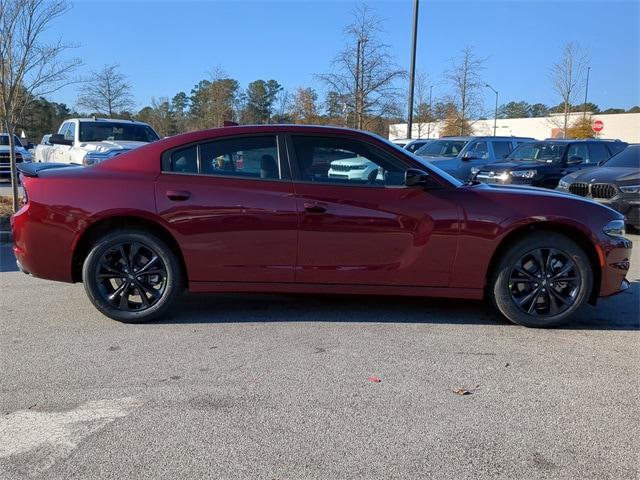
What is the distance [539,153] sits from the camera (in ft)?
46.9

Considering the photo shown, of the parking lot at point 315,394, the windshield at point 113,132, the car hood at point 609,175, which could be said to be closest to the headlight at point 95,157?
the windshield at point 113,132

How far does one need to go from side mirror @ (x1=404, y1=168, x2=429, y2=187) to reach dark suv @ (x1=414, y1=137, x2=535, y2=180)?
10932 mm

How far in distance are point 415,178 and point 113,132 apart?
32.0 ft

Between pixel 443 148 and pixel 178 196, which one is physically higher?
pixel 443 148

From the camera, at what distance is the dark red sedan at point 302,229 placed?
15.0 ft

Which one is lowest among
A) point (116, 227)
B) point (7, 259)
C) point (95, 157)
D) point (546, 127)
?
point (7, 259)

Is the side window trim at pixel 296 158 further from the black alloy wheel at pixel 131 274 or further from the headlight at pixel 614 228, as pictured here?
the headlight at pixel 614 228

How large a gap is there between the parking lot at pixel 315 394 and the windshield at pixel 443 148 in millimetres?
11932

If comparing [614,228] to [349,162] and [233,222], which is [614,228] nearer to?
[349,162]

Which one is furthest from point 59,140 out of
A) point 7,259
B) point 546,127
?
point 546,127

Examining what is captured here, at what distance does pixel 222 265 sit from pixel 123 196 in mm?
977

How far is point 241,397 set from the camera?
133 inches

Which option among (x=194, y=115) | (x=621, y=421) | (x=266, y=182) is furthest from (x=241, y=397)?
(x=194, y=115)

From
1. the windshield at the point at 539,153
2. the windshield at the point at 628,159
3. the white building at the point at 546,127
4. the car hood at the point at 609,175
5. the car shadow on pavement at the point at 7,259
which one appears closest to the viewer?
the car shadow on pavement at the point at 7,259
